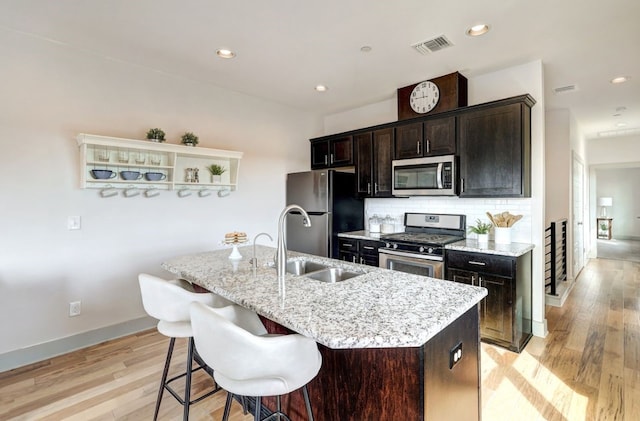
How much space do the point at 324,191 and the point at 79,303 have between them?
9.00 ft

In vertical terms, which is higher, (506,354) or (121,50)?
(121,50)

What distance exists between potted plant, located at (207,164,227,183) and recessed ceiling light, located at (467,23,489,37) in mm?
2739

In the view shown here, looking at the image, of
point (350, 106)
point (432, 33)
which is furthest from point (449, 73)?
point (350, 106)

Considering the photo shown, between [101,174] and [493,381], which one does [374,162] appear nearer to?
[493,381]

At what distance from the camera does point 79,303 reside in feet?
9.57

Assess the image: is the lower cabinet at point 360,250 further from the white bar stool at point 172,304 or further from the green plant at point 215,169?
the white bar stool at point 172,304

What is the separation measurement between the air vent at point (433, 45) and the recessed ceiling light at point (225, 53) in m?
1.63

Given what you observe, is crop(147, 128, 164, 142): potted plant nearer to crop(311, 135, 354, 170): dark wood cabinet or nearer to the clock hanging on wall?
→ crop(311, 135, 354, 170): dark wood cabinet

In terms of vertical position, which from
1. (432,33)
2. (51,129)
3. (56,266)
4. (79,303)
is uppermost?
(432,33)

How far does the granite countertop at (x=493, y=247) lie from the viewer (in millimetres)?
2709

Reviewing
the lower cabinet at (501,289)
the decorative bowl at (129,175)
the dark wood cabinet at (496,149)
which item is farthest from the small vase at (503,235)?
the decorative bowl at (129,175)

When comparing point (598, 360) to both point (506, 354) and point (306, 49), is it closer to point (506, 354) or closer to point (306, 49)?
point (506, 354)

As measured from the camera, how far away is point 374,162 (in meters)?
4.02

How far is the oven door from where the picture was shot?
10.1 feet
